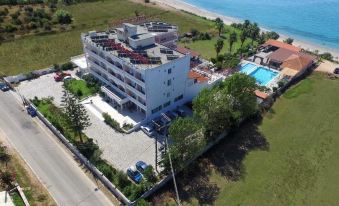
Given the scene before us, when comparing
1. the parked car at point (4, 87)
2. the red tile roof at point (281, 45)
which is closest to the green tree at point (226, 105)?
the red tile roof at point (281, 45)

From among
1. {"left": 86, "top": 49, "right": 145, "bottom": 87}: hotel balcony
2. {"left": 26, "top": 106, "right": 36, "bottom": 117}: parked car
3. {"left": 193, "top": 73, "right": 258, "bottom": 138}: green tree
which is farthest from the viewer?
{"left": 26, "top": 106, "right": 36, "bottom": 117}: parked car

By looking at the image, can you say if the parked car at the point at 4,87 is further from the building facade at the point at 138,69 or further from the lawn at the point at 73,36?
the building facade at the point at 138,69

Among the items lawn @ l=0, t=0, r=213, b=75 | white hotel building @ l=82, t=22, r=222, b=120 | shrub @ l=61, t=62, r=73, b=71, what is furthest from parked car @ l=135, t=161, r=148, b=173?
lawn @ l=0, t=0, r=213, b=75

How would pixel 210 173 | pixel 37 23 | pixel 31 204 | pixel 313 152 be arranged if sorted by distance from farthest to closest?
1. pixel 37 23
2. pixel 313 152
3. pixel 210 173
4. pixel 31 204

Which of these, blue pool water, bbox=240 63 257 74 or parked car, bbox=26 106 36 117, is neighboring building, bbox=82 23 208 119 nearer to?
parked car, bbox=26 106 36 117

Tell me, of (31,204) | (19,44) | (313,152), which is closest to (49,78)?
(19,44)

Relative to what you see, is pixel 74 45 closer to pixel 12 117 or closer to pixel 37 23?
pixel 37 23
